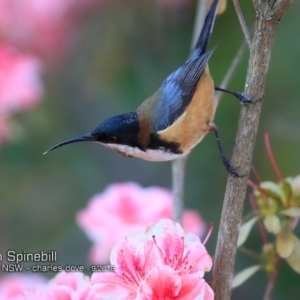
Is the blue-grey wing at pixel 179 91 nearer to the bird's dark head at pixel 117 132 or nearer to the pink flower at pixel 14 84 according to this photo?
the bird's dark head at pixel 117 132

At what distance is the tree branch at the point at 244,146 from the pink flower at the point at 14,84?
0.64 metres

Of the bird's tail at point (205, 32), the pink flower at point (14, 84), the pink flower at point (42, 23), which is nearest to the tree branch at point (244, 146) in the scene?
the bird's tail at point (205, 32)

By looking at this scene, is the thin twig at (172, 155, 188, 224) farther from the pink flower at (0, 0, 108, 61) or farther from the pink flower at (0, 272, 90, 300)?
the pink flower at (0, 0, 108, 61)

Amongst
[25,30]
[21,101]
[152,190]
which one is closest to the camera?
[152,190]

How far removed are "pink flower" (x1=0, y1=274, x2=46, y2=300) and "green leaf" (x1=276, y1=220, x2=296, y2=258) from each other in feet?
1.05

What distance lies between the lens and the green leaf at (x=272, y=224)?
593mm

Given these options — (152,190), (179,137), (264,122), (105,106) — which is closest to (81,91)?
(105,106)

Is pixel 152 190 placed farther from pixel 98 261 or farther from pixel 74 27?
pixel 74 27

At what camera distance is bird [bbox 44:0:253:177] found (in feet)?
2.55

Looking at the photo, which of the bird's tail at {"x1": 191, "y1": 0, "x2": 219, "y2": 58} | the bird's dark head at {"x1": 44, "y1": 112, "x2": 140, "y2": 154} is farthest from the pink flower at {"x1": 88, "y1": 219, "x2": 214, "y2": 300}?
the bird's tail at {"x1": 191, "y1": 0, "x2": 219, "y2": 58}

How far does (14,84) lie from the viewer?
1.08 meters

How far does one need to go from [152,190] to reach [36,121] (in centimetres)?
55

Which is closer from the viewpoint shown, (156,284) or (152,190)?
(156,284)

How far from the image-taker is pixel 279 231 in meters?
0.61
